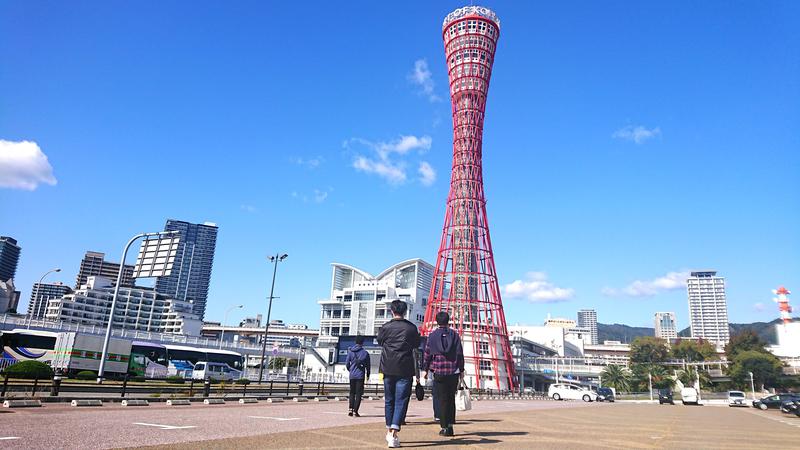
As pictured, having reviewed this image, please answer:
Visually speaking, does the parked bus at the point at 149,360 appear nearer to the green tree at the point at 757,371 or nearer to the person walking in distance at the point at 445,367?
Result: the person walking in distance at the point at 445,367

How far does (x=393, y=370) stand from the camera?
624cm

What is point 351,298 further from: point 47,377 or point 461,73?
point 47,377

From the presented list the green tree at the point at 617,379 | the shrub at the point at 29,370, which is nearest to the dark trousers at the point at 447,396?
the shrub at the point at 29,370

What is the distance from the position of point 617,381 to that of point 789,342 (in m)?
56.1

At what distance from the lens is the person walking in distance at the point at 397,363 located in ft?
19.9

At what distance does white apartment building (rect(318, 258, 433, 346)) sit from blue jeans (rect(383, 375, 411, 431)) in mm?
80855

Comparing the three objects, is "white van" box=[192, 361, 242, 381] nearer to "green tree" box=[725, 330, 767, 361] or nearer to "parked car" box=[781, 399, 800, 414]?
"parked car" box=[781, 399, 800, 414]

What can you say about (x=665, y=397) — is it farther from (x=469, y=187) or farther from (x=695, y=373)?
(x=695, y=373)

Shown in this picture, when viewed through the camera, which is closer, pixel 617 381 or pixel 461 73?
pixel 461 73

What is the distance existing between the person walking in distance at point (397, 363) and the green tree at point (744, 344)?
96.8 m

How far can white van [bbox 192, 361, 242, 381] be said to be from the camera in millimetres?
40688

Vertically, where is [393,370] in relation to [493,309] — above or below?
below

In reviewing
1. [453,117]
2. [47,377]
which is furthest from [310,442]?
[453,117]

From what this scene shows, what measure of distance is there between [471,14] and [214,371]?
39195 millimetres
